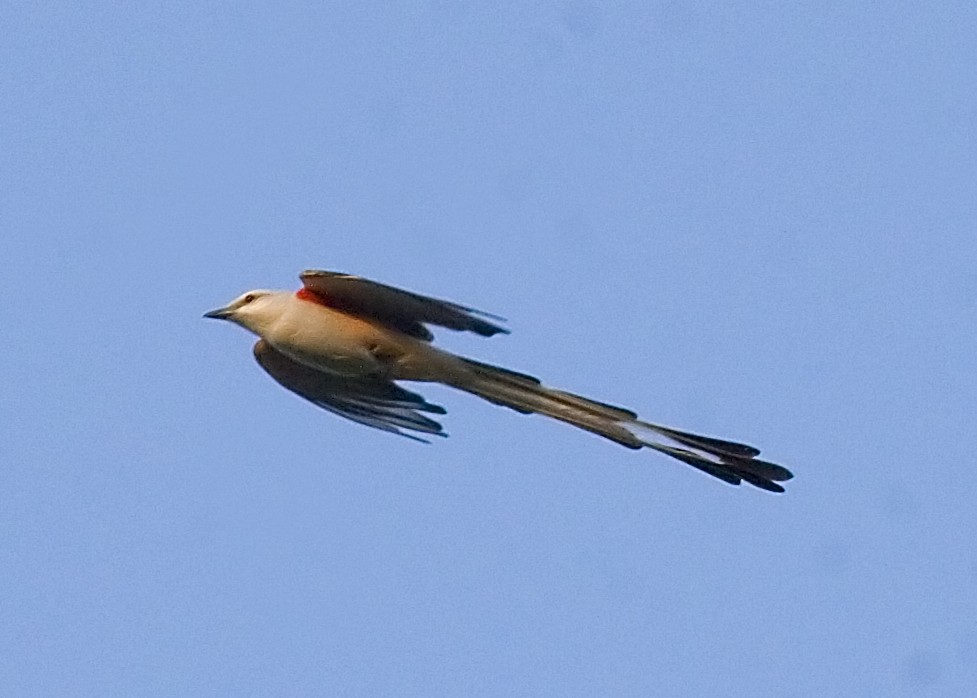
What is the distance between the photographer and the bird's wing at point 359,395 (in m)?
9.59

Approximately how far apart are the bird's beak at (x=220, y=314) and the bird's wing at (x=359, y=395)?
25 centimetres

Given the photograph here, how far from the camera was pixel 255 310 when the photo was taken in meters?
9.16

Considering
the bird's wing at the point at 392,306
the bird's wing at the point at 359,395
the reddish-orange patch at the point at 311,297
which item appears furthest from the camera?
the bird's wing at the point at 359,395

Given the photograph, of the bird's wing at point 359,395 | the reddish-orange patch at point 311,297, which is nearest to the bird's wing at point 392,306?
the reddish-orange patch at point 311,297

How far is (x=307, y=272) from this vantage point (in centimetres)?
890

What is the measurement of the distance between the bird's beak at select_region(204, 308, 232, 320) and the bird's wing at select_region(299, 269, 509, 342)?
1.43 feet

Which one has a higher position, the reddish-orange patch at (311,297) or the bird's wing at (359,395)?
the reddish-orange patch at (311,297)

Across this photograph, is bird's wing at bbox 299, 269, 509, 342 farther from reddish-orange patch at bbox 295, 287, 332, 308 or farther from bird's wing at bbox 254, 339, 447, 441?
bird's wing at bbox 254, 339, 447, 441

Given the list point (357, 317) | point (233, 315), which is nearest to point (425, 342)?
point (357, 317)

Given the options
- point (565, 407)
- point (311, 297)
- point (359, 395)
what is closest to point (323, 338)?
point (311, 297)

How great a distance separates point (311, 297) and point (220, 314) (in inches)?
19.1

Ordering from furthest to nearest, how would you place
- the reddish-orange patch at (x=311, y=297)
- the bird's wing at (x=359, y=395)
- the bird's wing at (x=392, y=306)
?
1. the bird's wing at (x=359, y=395)
2. the reddish-orange patch at (x=311, y=297)
3. the bird's wing at (x=392, y=306)

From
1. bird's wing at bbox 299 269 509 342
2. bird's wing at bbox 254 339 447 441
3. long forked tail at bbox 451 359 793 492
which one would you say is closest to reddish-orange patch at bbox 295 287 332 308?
bird's wing at bbox 299 269 509 342

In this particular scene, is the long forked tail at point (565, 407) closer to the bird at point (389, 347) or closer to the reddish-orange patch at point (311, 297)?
the bird at point (389, 347)
